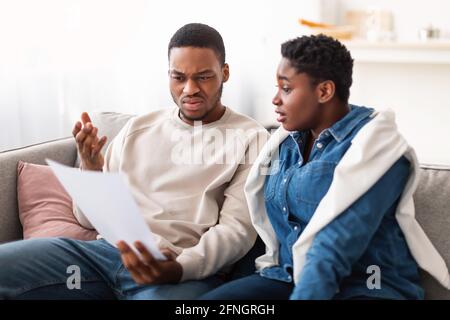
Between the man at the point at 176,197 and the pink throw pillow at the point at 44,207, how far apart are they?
0.05 meters

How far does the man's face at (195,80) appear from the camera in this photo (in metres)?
1.57

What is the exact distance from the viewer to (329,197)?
122cm

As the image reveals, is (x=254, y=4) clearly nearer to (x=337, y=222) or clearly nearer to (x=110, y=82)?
(x=110, y=82)

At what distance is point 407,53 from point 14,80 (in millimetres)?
1792

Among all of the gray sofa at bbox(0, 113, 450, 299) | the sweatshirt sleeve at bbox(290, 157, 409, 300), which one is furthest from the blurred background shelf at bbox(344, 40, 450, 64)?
the sweatshirt sleeve at bbox(290, 157, 409, 300)

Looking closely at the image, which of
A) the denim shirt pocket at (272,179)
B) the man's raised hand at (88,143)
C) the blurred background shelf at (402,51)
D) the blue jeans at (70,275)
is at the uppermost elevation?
the blurred background shelf at (402,51)

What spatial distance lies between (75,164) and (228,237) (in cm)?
74

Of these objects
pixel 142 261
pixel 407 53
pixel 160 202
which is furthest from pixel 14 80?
pixel 407 53

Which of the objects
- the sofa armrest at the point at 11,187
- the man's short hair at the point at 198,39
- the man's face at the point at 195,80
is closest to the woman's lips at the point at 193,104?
the man's face at the point at 195,80

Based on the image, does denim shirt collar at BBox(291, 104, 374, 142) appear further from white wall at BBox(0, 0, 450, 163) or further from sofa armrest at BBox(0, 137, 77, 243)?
white wall at BBox(0, 0, 450, 163)

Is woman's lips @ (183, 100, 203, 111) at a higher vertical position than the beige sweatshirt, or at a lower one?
higher

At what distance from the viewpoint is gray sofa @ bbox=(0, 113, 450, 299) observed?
4.58 ft

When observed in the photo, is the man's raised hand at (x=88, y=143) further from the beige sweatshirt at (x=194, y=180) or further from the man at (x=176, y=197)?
the beige sweatshirt at (x=194, y=180)

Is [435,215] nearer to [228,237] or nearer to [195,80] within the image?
[228,237]
